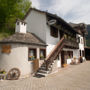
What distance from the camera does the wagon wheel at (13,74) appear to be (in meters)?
7.38

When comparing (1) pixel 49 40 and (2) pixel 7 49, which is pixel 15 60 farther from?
(1) pixel 49 40

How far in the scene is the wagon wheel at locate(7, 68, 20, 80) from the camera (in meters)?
7.38

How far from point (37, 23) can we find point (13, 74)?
7221mm

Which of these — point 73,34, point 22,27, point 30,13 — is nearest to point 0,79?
point 22,27

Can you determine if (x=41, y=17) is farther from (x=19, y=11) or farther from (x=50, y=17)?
(x=19, y=11)

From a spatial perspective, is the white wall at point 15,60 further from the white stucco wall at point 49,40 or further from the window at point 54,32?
the window at point 54,32

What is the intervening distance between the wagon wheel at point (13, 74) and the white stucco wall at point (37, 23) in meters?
4.92

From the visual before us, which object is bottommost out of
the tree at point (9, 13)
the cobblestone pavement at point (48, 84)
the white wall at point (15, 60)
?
the cobblestone pavement at point (48, 84)

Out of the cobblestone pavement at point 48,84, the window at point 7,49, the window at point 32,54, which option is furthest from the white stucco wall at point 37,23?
the cobblestone pavement at point 48,84

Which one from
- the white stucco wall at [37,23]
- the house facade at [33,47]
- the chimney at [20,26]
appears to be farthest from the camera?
the white stucco wall at [37,23]

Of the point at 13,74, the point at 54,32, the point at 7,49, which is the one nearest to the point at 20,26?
the point at 7,49

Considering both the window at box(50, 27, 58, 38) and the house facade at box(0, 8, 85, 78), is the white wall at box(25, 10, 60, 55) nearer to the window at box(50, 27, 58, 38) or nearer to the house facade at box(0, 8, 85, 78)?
Answer: the house facade at box(0, 8, 85, 78)

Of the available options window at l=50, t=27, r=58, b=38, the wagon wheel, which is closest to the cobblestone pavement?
the wagon wheel

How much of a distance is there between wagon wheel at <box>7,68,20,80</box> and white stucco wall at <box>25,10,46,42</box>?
4.92 metres
